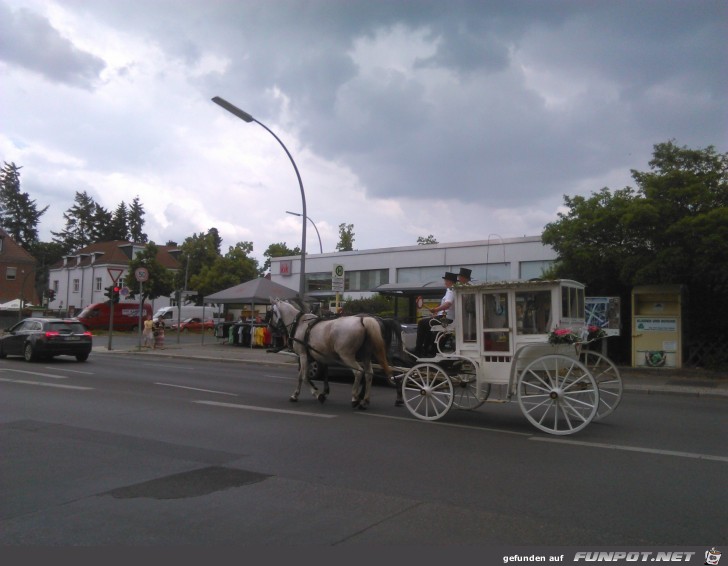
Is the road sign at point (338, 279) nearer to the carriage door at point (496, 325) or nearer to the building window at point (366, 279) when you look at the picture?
the carriage door at point (496, 325)

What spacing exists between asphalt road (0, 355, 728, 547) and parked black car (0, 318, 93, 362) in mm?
11269

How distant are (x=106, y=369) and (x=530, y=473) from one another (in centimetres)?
1560

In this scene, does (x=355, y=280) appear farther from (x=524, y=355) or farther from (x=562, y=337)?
(x=562, y=337)

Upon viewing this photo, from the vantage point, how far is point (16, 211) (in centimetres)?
9031

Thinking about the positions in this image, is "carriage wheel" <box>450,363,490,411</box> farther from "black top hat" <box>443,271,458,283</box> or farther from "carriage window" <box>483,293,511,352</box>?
"black top hat" <box>443,271,458,283</box>

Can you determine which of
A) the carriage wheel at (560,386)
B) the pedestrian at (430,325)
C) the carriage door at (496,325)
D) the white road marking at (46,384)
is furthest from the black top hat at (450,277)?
the white road marking at (46,384)

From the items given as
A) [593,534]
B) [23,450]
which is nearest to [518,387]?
[593,534]

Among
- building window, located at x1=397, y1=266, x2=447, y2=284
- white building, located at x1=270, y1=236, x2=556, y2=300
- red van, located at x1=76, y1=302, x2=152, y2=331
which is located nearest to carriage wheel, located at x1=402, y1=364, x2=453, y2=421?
white building, located at x1=270, y1=236, x2=556, y2=300

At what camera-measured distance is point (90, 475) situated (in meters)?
6.60

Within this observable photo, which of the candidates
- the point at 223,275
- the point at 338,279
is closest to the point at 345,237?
the point at 223,275

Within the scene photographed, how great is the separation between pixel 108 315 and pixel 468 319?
43.5 m

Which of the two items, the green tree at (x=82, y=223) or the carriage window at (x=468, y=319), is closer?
the carriage window at (x=468, y=319)

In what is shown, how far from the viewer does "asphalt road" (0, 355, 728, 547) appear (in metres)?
4.91

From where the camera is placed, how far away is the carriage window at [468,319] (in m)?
9.35
